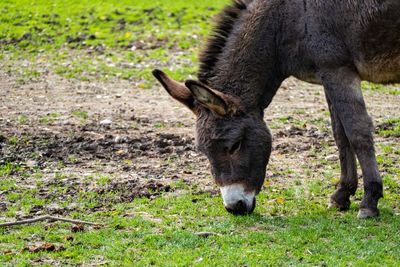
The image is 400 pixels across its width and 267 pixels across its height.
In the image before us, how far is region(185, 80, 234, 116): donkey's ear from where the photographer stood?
7.00m

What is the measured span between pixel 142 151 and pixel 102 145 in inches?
22.4

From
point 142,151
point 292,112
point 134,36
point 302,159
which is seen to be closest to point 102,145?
point 142,151

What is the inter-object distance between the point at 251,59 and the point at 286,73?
1.26ft

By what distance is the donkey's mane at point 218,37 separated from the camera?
7.77m

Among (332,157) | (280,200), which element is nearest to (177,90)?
(280,200)

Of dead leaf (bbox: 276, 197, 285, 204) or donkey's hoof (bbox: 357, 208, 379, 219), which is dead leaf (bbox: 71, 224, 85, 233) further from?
donkey's hoof (bbox: 357, 208, 379, 219)

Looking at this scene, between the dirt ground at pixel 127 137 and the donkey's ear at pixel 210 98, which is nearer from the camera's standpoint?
the donkey's ear at pixel 210 98

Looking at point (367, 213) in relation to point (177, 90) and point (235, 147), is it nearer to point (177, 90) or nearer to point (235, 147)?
point (235, 147)

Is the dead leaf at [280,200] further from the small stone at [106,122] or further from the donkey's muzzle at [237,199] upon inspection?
the small stone at [106,122]

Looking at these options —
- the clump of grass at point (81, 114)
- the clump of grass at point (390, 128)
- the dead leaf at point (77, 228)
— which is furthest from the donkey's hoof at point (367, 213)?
the clump of grass at point (81, 114)

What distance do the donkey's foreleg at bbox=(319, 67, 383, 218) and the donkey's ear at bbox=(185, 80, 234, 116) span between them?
97 centimetres

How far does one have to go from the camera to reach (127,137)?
1057cm

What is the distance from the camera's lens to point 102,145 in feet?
33.4

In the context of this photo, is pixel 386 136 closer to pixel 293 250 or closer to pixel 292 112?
pixel 292 112
